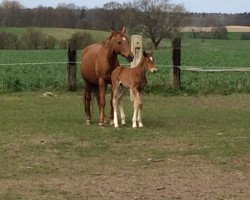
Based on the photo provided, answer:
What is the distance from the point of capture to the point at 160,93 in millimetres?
16375

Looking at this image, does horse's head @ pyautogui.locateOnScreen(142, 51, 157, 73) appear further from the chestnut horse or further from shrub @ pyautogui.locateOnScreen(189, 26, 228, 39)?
shrub @ pyautogui.locateOnScreen(189, 26, 228, 39)

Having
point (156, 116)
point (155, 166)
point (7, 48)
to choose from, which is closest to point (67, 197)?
point (155, 166)

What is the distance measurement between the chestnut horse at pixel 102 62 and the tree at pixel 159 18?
4513cm

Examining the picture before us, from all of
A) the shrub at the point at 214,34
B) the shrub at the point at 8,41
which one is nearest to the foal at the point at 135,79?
the shrub at the point at 8,41

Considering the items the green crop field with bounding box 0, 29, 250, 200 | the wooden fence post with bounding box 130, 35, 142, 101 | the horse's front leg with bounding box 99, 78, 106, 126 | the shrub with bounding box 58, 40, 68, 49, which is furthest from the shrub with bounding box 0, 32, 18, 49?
the horse's front leg with bounding box 99, 78, 106, 126

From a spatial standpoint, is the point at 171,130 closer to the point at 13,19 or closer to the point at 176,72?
the point at 176,72

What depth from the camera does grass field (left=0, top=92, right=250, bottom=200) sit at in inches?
251

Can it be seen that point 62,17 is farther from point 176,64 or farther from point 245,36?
point 176,64

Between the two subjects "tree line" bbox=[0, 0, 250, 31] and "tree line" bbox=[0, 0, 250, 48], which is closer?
"tree line" bbox=[0, 0, 250, 48]

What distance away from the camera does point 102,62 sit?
35.9 ft

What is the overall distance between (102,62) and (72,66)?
614 cm

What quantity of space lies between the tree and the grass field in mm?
44921

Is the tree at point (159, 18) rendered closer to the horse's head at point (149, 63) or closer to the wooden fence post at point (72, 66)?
the wooden fence post at point (72, 66)

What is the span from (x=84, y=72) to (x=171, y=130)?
2.16 meters
